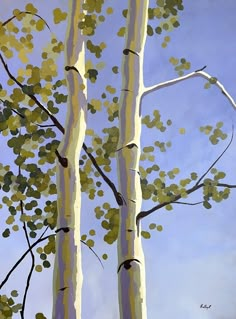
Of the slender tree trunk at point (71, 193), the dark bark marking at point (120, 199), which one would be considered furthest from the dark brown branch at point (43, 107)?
the dark bark marking at point (120, 199)

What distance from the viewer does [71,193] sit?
4.50ft

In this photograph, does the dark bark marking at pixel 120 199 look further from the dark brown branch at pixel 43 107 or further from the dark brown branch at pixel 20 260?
the dark brown branch at pixel 20 260

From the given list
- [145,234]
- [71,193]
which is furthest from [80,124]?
[145,234]

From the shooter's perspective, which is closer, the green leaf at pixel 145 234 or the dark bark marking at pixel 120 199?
the dark bark marking at pixel 120 199

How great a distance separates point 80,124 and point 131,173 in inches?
7.1

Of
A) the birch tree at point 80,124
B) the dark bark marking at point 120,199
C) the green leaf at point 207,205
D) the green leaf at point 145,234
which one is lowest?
the dark bark marking at point 120,199

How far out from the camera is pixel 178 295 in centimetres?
173

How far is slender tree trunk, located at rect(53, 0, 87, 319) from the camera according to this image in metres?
1.33

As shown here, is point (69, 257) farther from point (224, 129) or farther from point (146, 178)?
point (224, 129)

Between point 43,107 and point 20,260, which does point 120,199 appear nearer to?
point 43,107

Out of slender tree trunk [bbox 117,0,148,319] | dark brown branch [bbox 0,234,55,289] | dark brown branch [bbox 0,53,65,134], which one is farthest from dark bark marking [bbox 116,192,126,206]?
dark brown branch [bbox 0,234,55,289]

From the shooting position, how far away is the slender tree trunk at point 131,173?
1312 millimetres

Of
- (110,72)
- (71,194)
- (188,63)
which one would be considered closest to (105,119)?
(110,72)

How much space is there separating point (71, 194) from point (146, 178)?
20.5 inches
